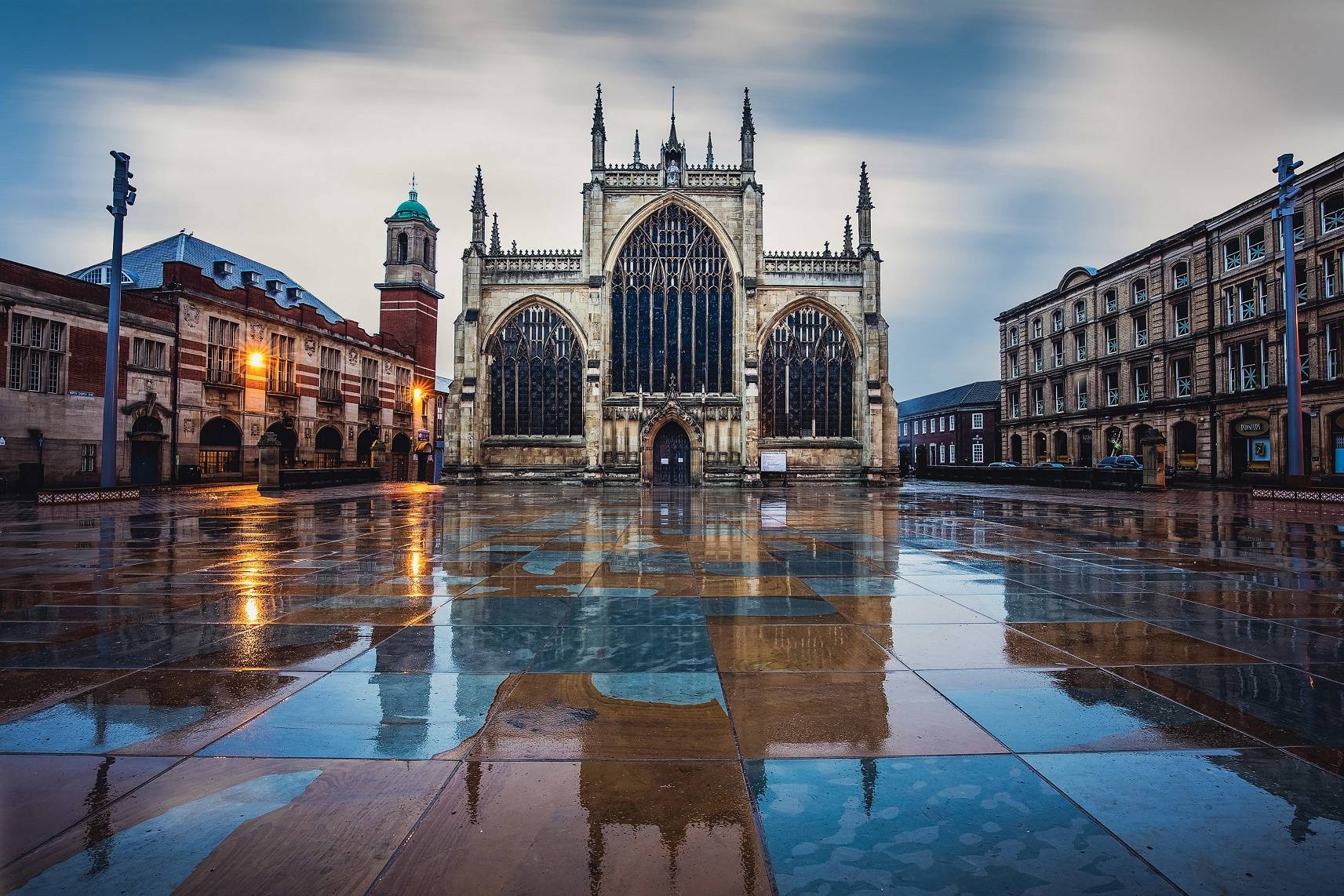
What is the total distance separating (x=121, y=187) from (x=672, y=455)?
2476 cm

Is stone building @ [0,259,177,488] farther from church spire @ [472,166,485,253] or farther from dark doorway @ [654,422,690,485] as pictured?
dark doorway @ [654,422,690,485]

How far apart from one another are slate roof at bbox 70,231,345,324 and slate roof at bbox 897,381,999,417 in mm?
55612

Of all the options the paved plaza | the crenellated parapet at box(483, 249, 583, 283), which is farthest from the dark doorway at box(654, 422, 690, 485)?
the paved plaza

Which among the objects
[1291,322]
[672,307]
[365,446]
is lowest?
[365,446]

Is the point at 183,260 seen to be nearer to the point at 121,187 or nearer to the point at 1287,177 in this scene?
the point at 121,187

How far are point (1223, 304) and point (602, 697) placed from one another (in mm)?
43888

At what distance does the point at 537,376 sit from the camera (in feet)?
120

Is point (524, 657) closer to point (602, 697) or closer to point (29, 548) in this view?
point (602, 697)

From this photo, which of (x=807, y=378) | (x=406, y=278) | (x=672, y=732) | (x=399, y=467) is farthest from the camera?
(x=406, y=278)

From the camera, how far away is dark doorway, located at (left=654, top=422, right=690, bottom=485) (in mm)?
36562

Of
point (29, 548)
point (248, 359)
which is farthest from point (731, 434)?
point (29, 548)

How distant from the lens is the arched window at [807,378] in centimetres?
3684

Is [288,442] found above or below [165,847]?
above

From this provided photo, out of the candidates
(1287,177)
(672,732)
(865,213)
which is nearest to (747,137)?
(865,213)
